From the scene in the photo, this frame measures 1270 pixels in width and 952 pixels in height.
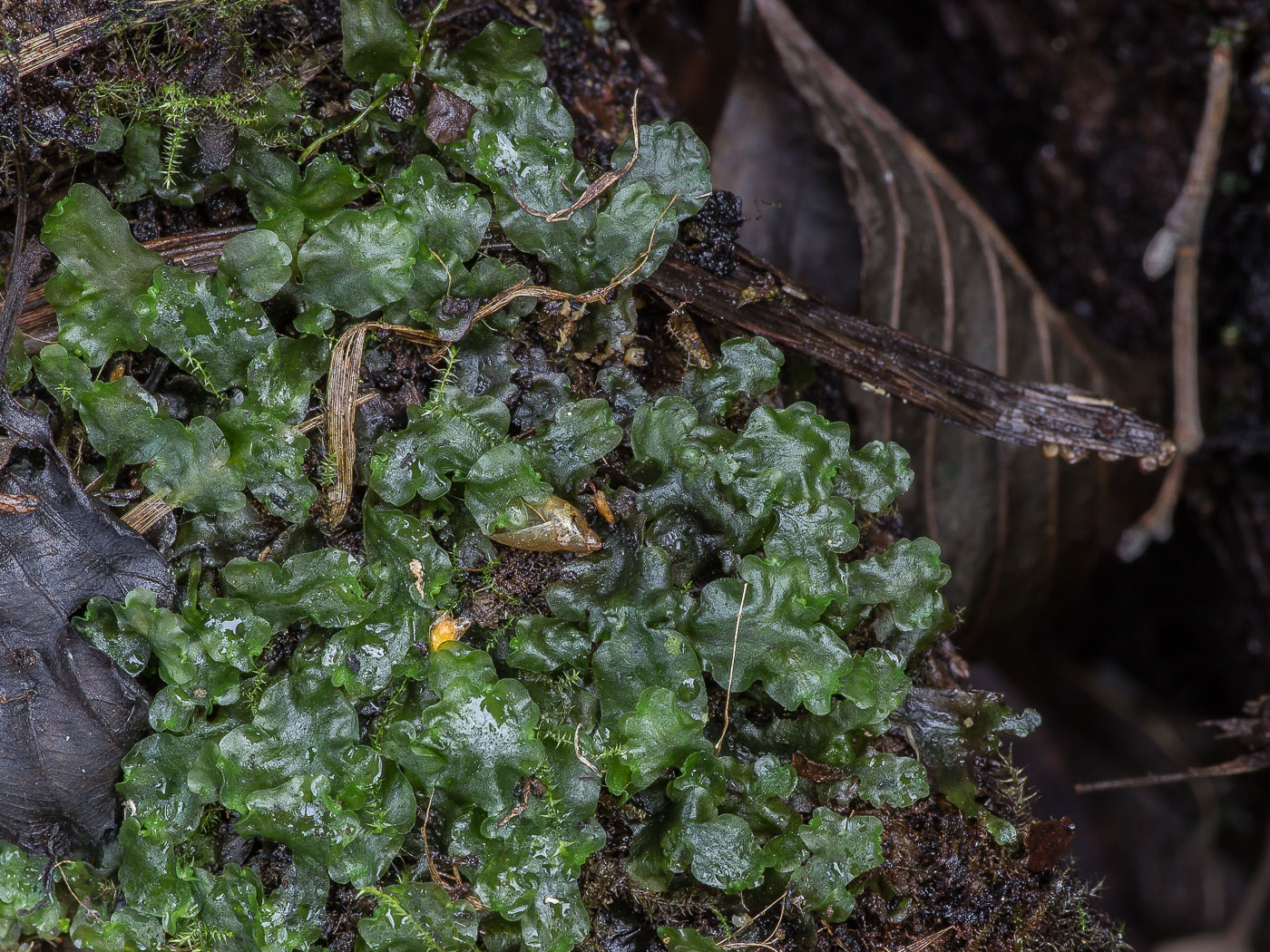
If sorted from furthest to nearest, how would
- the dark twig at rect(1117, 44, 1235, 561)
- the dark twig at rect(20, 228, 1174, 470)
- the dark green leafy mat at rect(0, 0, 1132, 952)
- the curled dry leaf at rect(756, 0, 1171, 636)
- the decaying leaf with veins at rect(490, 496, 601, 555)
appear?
the dark twig at rect(1117, 44, 1235, 561)
the curled dry leaf at rect(756, 0, 1171, 636)
the dark twig at rect(20, 228, 1174, 470)
the decaying leaf with veins at rect(490, 496, 601, 555)
the dark green leafy mat at rect(0, 0, 1132, 952)

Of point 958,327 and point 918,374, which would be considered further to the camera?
point 958,327

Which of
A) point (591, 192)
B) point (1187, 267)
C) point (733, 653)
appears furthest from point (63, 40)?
point (1187, 267)

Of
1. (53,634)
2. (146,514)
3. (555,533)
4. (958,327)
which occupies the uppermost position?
(958,327)

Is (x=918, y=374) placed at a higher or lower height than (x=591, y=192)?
lower

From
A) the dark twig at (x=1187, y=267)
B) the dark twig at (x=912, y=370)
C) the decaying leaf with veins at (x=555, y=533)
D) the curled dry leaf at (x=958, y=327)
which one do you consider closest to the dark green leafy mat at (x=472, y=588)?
the decaying leaf with veins at (x=555, y=533)

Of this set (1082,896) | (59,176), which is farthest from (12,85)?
(1082,896)

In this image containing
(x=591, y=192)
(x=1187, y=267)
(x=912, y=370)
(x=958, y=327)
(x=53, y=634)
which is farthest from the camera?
(x=1187, y=267)

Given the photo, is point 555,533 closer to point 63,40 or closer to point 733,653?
point 733,653

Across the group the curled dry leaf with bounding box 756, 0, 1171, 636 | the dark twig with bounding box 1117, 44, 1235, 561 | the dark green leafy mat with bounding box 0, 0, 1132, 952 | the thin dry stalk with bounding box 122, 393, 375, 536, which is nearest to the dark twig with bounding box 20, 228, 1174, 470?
the dark green leafy mat with bounding box 0, 0, 1132, 952

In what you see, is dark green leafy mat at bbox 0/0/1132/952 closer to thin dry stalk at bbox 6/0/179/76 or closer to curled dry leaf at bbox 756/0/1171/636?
thin dry stalk at bbox 6/0/179/76
